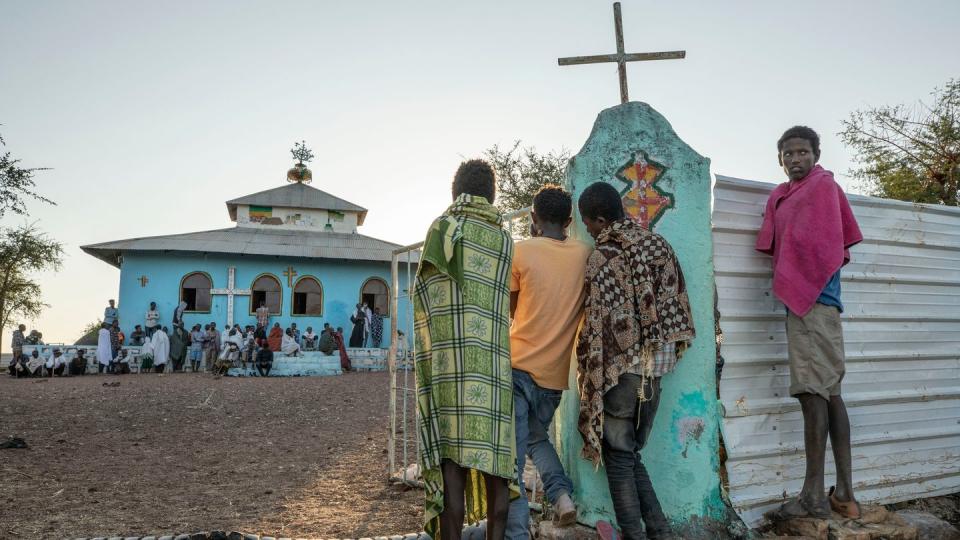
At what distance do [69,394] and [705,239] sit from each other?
1258 cm

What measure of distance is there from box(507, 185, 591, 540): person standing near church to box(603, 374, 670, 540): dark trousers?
256 millimetres

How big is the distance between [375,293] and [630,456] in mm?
21691

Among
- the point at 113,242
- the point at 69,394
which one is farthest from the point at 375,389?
the point at 113,242

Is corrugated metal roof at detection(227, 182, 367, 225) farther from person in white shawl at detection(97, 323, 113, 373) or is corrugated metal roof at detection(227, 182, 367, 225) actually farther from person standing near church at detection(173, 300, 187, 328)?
person in white shawl at detection(97, 323, 113, 373)

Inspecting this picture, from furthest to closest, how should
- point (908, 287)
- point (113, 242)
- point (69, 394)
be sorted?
1. point (113, 242)
2. point (69, 394)
3. point (908, 287)

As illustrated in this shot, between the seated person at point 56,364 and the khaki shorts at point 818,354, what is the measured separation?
19853 millimetres

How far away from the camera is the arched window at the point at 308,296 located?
77.4 ft

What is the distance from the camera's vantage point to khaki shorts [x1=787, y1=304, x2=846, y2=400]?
3594 millimetres

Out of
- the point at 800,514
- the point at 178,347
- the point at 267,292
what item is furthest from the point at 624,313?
the point at 267,292

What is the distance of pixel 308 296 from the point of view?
77.8ft

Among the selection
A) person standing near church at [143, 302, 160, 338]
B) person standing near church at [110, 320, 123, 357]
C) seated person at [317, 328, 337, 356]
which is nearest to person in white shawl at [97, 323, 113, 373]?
person standing near church at [110, 320, 123, 357]

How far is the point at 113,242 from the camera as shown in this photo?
73.0ft

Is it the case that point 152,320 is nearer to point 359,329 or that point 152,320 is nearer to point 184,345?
point 184,345

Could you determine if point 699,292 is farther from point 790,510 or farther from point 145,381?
point 145,381
